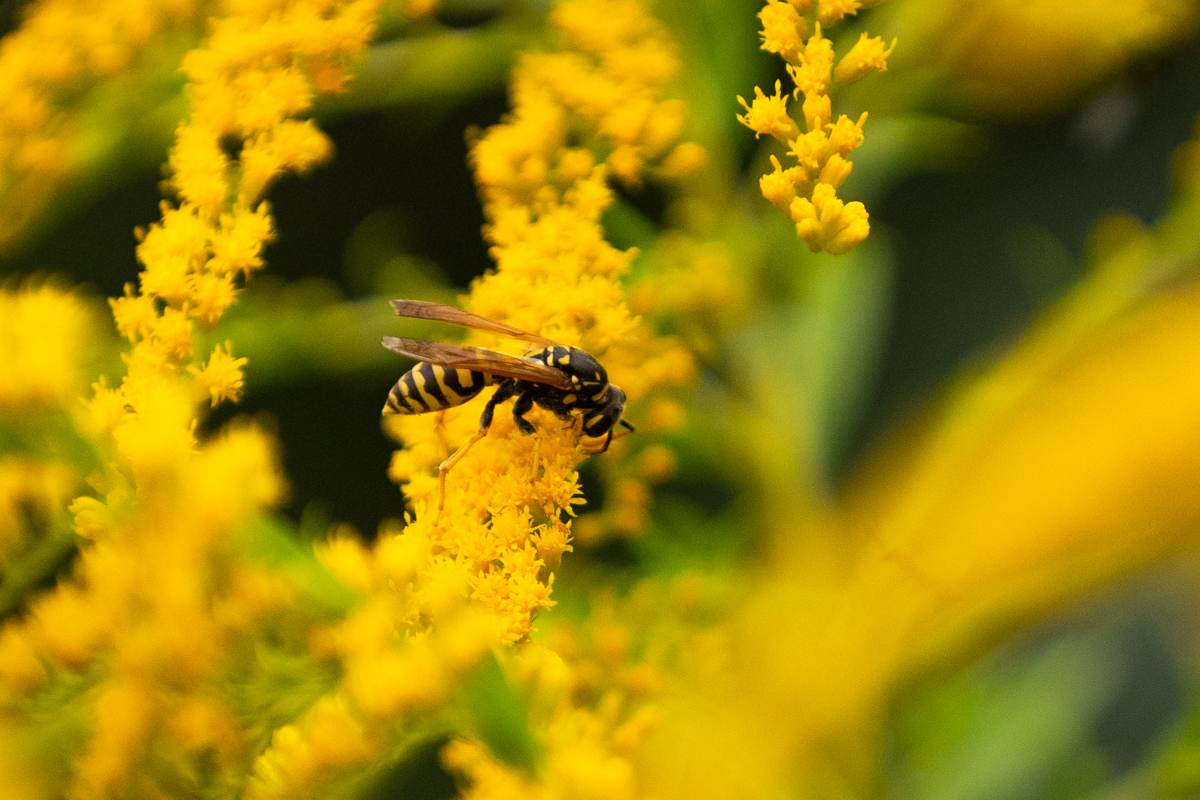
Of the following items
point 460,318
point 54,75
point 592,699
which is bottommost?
point 592,699

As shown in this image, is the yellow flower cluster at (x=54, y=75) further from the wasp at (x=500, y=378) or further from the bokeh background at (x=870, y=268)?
the wasp at (x=500, y=378)

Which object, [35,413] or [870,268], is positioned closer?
[35,413]

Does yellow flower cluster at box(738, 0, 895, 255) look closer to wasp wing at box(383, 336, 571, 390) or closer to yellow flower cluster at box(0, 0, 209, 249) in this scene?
wasp wing at box(383, 336, 571, 390)

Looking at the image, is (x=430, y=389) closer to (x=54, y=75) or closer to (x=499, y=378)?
(x=499, y=378)

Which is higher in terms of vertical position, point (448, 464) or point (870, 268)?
point (870, 268)

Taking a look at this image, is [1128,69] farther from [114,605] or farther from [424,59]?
[114,605]

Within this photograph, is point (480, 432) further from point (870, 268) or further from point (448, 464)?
point (870, 268)

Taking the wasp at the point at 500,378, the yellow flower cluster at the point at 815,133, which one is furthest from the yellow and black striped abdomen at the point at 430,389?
the yellow flower cluster at the point at 815,133

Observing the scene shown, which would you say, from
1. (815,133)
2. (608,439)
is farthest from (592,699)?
(815,133)
